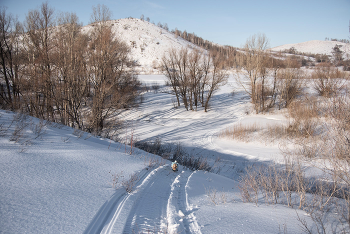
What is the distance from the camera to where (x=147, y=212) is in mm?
3285

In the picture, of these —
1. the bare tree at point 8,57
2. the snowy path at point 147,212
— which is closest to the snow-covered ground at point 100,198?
the snowy path at point 147,212

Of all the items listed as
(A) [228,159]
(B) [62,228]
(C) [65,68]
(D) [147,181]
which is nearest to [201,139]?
(A) [228,159]

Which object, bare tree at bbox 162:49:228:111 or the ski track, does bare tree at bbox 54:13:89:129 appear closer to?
bare tree at bbox 162:49:228:111

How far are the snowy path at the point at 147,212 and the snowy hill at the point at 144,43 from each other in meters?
50.5

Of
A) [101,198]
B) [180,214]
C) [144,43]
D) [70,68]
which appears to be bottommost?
[180,214]

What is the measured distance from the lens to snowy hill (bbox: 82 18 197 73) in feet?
188

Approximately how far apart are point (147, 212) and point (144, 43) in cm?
6734

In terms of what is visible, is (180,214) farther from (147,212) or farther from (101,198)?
(101,198)

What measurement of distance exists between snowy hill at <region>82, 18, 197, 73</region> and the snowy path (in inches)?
1989

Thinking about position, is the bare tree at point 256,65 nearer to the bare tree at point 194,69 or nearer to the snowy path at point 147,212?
the bare tree at point 194,69

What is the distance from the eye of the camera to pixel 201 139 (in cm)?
1574

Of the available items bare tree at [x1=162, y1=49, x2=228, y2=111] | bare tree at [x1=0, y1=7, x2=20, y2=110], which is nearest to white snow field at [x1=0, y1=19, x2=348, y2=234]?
bare tree at [x1=0, y1=7, x2=20, y2=110]

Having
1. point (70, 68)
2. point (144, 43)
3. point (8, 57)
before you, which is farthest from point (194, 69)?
point (144, 43)

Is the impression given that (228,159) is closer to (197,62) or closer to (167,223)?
(167,223)
